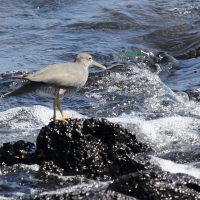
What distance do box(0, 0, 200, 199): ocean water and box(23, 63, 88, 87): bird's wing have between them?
0.89 m

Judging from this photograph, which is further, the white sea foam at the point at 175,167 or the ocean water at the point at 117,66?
the ocean water at the point at 117,66

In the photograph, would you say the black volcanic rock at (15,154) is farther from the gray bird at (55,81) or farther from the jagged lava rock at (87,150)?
the gray bird at (55,81)

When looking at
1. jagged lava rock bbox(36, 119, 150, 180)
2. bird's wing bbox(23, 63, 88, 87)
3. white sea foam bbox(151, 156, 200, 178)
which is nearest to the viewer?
jagged lava rock bbox(36, 119, 150, 180)

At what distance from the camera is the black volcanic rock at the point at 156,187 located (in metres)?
5.34

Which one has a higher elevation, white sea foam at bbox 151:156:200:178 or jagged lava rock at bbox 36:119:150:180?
jagged lava rock at bbox 36:119:150:180

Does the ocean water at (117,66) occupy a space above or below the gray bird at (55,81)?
below

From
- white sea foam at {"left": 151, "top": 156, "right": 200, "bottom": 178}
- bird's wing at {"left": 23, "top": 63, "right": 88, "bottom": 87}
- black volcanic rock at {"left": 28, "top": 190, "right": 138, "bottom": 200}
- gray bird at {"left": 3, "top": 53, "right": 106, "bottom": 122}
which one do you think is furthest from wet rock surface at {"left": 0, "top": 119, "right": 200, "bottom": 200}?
black volcanic rock at {"left": 28, "top": 190, "right": 138, "bottom": 200}

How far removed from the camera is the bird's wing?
6.32m

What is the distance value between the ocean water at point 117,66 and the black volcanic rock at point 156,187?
2.19ft

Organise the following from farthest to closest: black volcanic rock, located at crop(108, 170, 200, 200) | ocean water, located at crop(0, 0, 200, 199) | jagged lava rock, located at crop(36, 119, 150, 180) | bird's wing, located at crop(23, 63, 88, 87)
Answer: ocean water, located at crop(0, 0, 200, 199) < bird's wing, located at crop(23, 63, 88, 87) < jagged lava rock, located at crop(36, 119, 150, 180) < black volcanic rock, located at crop(108, 170, 200, 200)

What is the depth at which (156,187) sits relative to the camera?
5.34 meters

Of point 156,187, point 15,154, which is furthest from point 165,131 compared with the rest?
point 156,187

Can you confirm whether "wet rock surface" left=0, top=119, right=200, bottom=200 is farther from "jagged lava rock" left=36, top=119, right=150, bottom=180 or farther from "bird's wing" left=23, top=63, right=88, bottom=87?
"bird's wing" left=23, top=63, right=88, bottom=87

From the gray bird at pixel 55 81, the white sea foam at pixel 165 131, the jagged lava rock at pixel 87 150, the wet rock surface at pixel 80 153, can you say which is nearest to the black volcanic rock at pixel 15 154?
the wet rock surface at pixel 80 153
